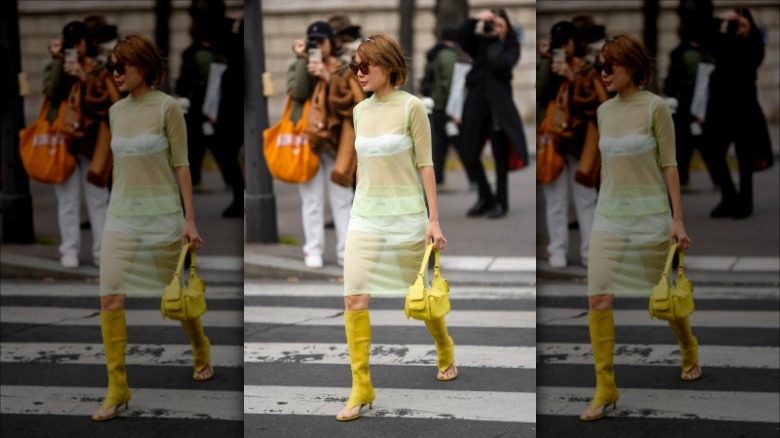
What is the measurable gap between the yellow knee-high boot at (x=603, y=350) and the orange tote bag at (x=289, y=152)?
15.9 ft

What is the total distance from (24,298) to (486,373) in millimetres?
3304

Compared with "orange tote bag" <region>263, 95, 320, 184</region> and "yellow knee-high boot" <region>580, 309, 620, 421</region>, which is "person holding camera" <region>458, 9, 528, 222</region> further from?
"yellow knee-high boot" <region>580, 309, 620, 421</region>

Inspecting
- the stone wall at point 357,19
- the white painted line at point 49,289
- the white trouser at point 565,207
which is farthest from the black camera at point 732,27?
the stone wall at point 357,19

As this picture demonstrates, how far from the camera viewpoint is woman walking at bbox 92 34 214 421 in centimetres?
464

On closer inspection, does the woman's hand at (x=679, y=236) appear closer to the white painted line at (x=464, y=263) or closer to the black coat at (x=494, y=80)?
the white painted line at (x=464, y=263)

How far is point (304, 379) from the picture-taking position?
5320 millimetres

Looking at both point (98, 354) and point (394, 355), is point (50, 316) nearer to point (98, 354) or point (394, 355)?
point (98, 354)

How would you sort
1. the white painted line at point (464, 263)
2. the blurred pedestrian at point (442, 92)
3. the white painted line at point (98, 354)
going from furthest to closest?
the blurred pedestrian at point (442, 92), the white painted line at point (464, 263), the white painted line at point (98, 354)

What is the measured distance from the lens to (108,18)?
5.26 m

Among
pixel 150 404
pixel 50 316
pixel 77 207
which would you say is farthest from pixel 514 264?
pixel 150 404

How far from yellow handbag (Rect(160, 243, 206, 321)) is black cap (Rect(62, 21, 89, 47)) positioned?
121cm

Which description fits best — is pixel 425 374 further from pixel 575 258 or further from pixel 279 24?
pixel 279 24

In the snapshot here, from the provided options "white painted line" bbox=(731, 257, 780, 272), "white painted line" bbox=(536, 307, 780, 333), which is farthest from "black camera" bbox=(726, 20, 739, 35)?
"white painted line" bbox=(731, 257, 780, 272)

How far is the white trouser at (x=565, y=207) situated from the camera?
169 inches
